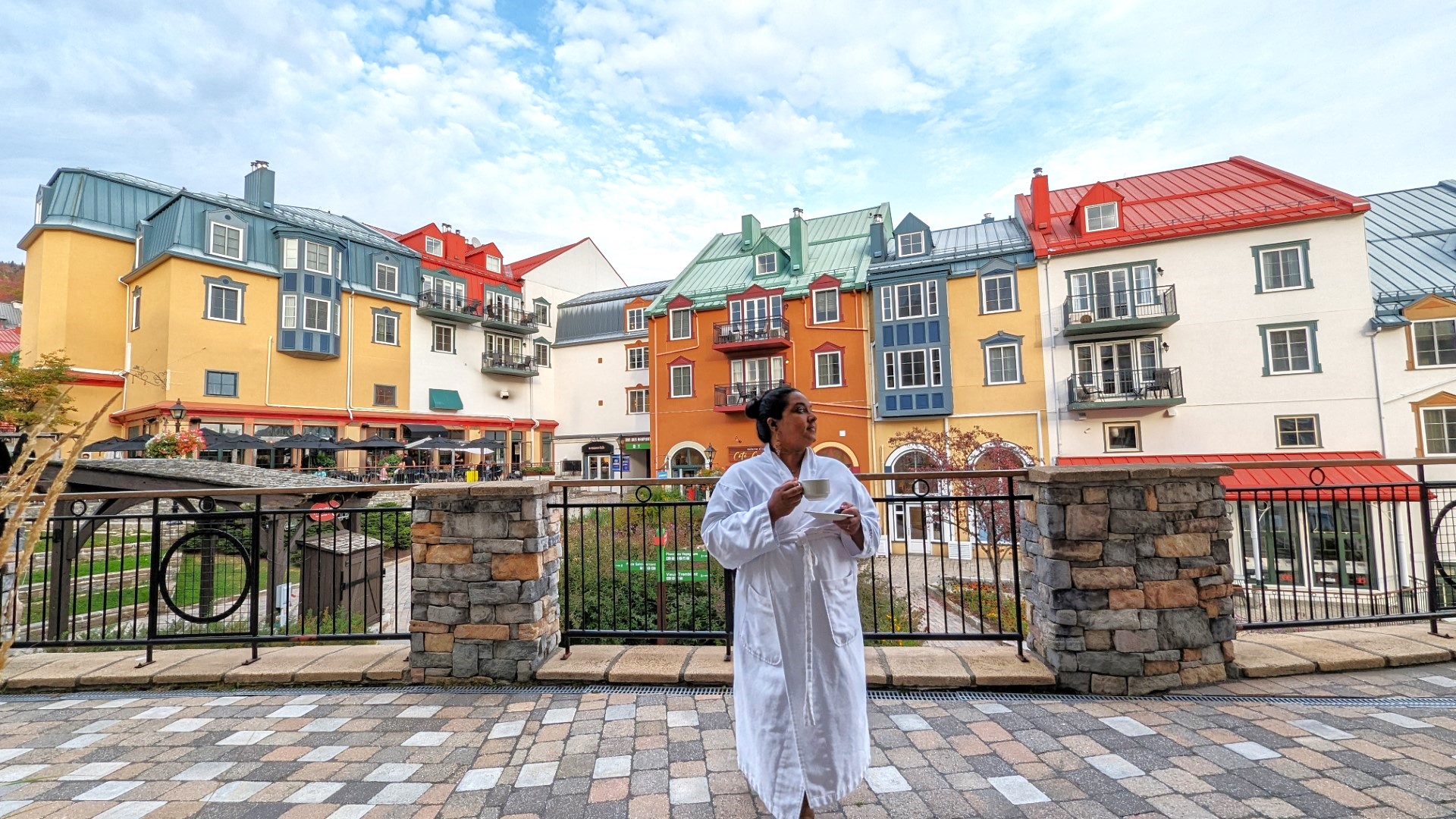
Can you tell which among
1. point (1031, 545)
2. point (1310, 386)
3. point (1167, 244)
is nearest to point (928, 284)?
point (1167, 244)

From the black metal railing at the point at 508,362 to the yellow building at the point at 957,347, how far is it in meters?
19.0

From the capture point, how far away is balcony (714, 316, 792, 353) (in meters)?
22.7

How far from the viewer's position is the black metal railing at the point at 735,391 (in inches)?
912

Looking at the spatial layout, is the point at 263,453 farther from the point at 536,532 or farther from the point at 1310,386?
the point at 1310,386

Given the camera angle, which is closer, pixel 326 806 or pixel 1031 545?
pixel 326 806

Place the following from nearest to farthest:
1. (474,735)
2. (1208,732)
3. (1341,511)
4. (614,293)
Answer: (1208,732)
(474,735)
(1341,511)
(614,293)

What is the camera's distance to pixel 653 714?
12.0ft

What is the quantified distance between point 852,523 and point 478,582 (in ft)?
9.96

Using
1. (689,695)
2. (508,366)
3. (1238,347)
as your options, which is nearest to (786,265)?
(1238,347)

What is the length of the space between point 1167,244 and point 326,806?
2291 cm

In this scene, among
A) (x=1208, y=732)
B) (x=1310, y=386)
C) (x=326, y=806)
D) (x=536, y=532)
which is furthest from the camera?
(x=1310, y=386)

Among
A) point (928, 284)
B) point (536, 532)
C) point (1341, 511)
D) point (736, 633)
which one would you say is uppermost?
point (928, 284)

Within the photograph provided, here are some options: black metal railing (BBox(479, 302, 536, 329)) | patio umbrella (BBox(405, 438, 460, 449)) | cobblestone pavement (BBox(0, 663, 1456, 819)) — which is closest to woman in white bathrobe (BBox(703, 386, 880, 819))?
cobblestone pavement (BBox(0, 663, 1456, 819))

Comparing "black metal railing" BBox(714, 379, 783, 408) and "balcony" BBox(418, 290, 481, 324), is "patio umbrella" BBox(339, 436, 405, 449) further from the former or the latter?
"black metal railing" BBox(714, 379, 783, 408)
